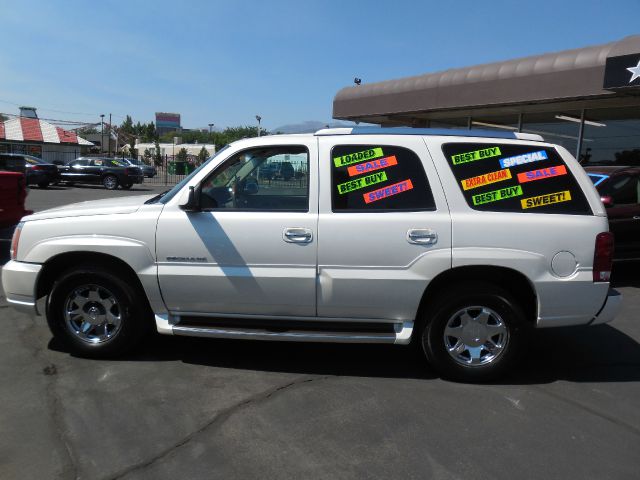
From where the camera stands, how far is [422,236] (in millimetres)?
3914

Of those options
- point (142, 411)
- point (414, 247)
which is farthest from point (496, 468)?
point (142, 411)

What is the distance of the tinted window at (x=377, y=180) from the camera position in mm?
4012

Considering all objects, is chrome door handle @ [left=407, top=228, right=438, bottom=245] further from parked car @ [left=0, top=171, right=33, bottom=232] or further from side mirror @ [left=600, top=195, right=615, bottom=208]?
parked car @ [left=0, top=171, right=33, bottom=232]

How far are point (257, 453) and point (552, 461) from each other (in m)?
1.72

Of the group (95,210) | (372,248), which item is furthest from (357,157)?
(95,210)

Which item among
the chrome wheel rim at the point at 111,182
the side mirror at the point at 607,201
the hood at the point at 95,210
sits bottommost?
the hood at the point at 95,210

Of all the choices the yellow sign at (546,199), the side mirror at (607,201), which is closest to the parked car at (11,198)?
the yellow sign at (546,199)

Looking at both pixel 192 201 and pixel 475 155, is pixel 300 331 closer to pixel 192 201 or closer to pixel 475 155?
pixel 192 201

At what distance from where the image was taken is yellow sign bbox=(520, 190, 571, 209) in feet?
13.1

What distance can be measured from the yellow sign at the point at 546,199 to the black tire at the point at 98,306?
3154 mm

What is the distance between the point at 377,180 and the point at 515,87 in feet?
34.2

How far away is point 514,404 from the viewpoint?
148 inches

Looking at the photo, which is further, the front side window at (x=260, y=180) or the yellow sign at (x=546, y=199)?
the front side window at (x=260, y=180)

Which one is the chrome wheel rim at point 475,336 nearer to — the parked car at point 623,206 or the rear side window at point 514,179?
the rear side window at point 514,179
